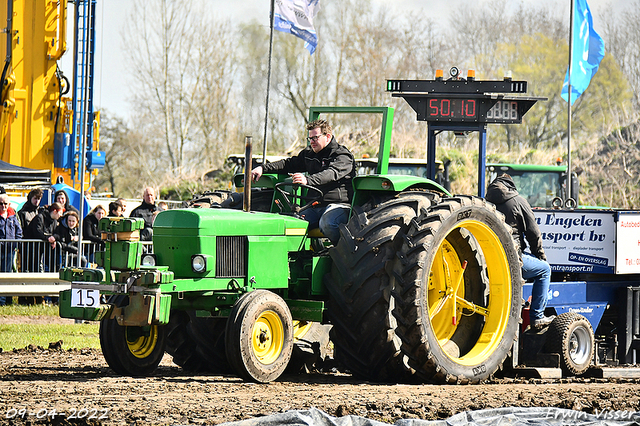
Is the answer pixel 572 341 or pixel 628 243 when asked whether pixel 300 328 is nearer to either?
pixel 572 341

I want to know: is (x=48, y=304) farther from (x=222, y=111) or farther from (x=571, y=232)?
(x=222, y=111)

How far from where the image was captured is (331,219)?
7719mm

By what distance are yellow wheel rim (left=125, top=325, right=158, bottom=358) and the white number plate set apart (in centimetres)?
71

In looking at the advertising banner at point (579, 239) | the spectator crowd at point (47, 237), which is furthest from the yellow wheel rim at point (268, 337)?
the spectator crowd at point (47, 237)

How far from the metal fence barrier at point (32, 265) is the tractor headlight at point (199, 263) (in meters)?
6.84

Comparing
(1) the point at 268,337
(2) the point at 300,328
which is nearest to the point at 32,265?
(2) the point at 300,328

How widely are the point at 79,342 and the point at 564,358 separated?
5.68m

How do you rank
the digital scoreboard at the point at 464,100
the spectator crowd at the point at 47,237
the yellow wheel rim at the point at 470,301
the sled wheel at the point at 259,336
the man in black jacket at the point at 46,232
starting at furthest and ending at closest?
the man in black jacket at the point at 46,232 → the spectator crowd at the point at 47,237 → the digital scoreboard at the point at 464,100 → the yellow wheel rim at the point at 470,301 → the sled wheel at the point at 259,336

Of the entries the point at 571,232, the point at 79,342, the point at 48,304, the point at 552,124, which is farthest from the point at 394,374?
the point at 552,124

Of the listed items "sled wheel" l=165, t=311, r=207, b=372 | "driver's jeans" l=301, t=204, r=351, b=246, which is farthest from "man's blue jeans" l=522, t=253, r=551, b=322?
"sled wheel" l=165, t=311, r=207, b=372

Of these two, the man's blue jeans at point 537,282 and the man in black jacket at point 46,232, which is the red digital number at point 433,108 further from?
the man in black jacket at point 46,232

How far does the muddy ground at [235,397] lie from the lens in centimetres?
539

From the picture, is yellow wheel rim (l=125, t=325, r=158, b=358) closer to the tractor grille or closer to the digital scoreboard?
the tractor grille

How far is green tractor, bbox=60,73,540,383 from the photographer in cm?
681
